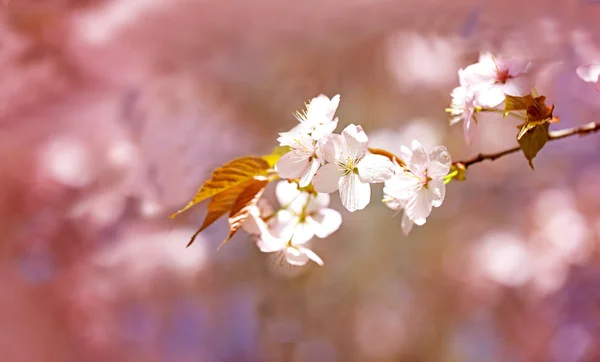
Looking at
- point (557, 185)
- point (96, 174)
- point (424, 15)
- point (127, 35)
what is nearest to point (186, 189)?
point (96, 174)

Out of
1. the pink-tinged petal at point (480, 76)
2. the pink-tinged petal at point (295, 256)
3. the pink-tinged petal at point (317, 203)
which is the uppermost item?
the pink-tinged petal at point (480, 76)

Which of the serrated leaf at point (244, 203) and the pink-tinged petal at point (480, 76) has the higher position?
the pink-tinged petal at point (480, 76)

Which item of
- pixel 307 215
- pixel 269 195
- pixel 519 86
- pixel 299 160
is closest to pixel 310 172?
pixel 299 160

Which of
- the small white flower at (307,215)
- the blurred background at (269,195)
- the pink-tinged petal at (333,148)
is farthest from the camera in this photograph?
the blurred background at (269,195)

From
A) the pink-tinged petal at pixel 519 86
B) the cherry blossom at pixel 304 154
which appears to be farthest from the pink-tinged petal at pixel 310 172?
the pink-tinged petal at pixel 519 86

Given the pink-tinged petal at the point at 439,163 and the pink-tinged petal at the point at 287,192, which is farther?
the pink-tinged petal at the point at 287,192

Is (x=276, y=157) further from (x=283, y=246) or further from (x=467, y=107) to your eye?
(x=467, y=107)

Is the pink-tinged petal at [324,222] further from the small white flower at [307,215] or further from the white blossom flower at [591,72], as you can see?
the white blossom flower at [591,72]

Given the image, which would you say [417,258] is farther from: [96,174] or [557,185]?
[96,174]
